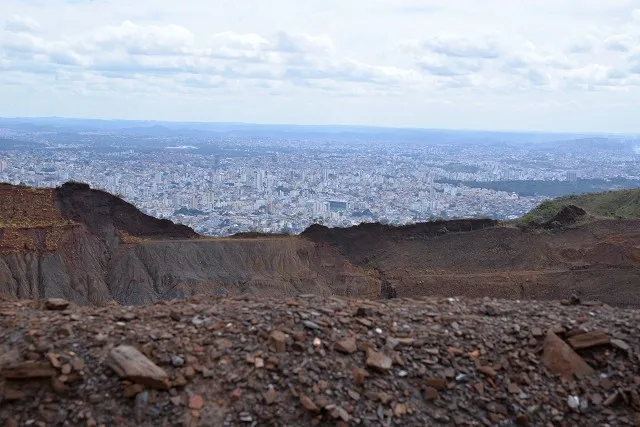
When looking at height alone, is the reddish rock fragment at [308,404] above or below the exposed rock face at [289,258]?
above

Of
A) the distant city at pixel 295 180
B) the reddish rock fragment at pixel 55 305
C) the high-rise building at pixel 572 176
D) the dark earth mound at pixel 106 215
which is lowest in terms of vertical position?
the distant city at pixel 295 180

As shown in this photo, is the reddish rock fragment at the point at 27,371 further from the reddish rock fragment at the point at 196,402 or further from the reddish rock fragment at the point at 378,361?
the reddish rock fragment at the point at 378,361

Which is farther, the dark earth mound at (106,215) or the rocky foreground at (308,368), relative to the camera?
the dark earth mound at (106,215)

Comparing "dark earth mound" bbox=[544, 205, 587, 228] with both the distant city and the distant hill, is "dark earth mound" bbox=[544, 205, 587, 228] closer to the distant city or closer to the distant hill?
the distant hill

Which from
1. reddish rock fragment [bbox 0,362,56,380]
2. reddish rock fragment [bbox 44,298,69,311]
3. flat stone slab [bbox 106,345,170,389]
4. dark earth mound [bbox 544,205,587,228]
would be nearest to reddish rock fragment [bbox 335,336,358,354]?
flat stone slab [bbox 106,345,170,389]

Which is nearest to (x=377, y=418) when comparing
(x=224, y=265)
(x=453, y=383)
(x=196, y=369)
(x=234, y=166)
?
(x=453, y=383)

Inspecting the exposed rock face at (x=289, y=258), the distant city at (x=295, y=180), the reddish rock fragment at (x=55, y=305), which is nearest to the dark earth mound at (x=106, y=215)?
the exposed rock face at (x=289, y=258)
